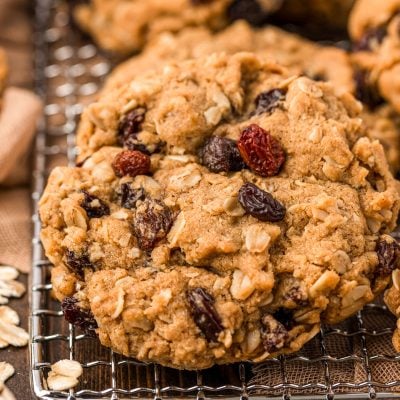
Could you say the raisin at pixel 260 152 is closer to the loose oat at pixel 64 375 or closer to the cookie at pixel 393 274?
the cookie at pixel 393 274

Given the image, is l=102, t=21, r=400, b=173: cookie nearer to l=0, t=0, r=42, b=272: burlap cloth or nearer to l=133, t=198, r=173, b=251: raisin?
l=0, t=0, r=42, b=272: burlap cloth

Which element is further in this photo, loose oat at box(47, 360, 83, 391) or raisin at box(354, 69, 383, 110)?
raisin at box(354, 69, 383, 110)

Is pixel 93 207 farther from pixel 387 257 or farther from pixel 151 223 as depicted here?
pixel 387 257

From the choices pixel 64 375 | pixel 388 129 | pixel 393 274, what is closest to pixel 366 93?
pixel 388 129

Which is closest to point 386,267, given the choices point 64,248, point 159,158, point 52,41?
point 159,158

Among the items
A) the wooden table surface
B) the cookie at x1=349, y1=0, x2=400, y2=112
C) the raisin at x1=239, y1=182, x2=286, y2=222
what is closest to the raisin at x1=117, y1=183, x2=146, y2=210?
the raisin at x1=239, y1=182, x2=286, y2=222
